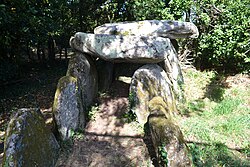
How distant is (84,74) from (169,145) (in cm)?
269

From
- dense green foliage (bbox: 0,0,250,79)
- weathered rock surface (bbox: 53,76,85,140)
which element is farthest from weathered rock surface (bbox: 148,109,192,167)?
dense green foliage (bbox: 0,0,250,79)

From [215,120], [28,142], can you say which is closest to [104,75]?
[215,120]

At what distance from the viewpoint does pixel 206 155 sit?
3.88m

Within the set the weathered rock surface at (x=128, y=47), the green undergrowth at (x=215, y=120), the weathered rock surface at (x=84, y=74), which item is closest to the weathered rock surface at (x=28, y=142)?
the weathered rock surface at (x=84, y=74)

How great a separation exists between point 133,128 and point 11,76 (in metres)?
4.18

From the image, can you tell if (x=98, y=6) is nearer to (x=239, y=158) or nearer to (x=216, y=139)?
(x=216, y=139)

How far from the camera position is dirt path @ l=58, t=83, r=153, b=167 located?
392cm

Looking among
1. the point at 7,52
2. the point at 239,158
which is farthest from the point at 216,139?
the point at 7,52

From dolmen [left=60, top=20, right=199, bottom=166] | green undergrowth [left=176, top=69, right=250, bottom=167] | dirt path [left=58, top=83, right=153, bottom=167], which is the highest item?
dolmen [left=60, top=20, right=199, bottom=166]

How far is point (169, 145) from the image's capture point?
340 cm

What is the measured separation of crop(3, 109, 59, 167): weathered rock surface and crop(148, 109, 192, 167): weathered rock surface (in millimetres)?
1750

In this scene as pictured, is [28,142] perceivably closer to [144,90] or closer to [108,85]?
[144,90]

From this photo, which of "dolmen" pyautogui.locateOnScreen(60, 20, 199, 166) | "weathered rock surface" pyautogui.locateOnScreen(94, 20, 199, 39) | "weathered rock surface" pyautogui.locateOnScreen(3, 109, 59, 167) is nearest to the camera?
"weathered rock surface" pyautogui.locateOnScreen(3, 109, 59, 167)

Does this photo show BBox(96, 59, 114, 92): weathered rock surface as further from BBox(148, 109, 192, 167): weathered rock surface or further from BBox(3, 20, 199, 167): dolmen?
BBox(148, 109, 192, 167): weathered rock surface
